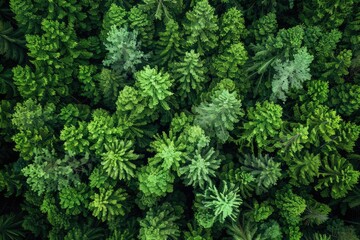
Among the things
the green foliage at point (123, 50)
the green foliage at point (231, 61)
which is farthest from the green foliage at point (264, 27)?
the green foliage at point (123, 50)

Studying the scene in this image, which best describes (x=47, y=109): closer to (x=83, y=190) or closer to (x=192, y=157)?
(x=83, y=190)

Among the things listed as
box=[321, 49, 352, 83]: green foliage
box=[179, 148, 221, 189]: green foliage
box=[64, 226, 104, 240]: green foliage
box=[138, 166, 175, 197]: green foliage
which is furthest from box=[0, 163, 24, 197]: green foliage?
box=[321, 49, 352, 83]: green foliage

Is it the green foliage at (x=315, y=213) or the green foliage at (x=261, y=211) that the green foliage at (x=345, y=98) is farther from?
the green foliage at (x=261, y=211)

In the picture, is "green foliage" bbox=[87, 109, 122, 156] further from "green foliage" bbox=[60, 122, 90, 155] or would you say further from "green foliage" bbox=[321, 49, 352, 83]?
"green foliage" bbox=[321, 49, 352, 83]

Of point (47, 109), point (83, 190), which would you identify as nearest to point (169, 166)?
point (83, 190)

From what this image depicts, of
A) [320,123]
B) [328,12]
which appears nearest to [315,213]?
[320,123]

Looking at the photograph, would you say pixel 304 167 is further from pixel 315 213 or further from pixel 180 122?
pixel 180 122
